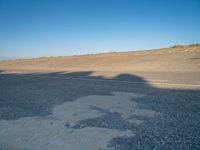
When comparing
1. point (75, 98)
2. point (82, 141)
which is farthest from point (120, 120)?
point (75, 98)

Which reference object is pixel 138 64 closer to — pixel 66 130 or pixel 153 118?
pixel 153 118

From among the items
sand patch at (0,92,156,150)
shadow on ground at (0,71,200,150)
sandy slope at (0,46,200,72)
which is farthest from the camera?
sandy slope at (0,46,200,72)

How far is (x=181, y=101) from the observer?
5840 mm

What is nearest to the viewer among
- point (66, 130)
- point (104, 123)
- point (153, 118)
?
point (66, 130)

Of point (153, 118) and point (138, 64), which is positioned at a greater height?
point (138, 64)

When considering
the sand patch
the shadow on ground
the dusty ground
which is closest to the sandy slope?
the shadow on ground

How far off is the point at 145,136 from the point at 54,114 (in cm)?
261

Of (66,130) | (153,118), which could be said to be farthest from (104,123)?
(153,118)

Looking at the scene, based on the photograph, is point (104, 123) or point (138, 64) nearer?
point (104, 123)

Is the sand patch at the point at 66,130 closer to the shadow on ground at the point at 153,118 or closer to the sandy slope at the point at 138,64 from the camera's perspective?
the shadow on ground at the point at 153,118

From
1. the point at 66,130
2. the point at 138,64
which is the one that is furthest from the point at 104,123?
the point at 138,64

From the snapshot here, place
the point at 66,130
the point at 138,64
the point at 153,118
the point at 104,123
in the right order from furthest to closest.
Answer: the point at 138,64, the point at 153,118, the point at 104,123, the point at 66,130

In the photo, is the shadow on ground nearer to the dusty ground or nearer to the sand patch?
the dusty ground

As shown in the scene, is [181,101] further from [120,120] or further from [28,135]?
[28,135]
